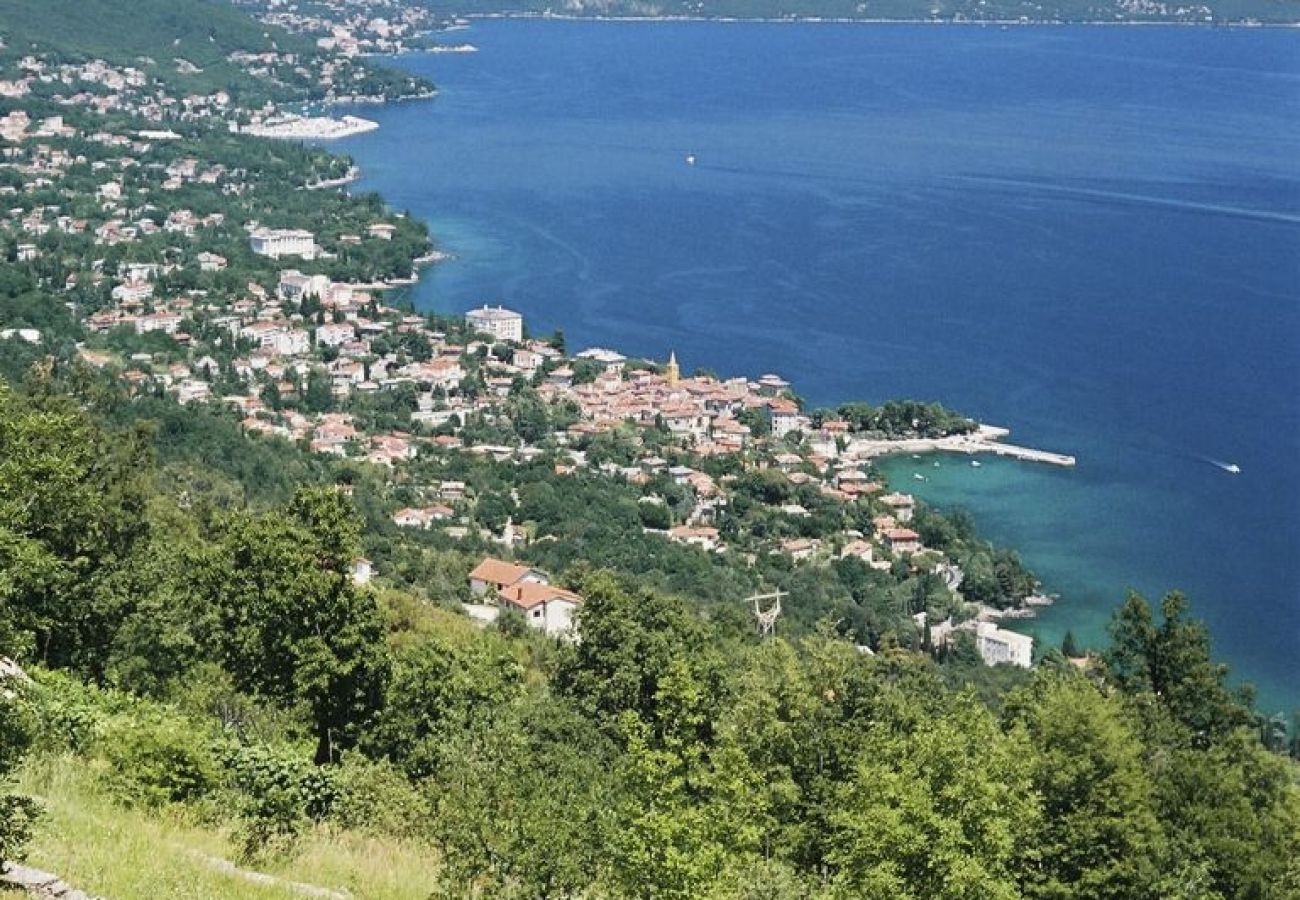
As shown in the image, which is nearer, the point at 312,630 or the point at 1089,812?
the point at 1089,812

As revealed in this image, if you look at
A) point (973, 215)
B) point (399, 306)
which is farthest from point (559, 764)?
point (973, 215)

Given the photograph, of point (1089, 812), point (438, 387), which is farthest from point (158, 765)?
point (438, 387)

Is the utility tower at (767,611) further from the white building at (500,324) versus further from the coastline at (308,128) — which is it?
the coastline at (308,128)

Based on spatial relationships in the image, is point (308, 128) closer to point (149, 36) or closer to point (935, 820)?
point (149, 36)

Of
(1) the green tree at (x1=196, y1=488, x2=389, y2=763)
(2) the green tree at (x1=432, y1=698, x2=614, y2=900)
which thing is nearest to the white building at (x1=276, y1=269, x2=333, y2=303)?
(1) the green tree at (x1=196, y1=488, x2=389, y2=763)

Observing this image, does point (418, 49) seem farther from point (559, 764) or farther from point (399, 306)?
point (559, 764)

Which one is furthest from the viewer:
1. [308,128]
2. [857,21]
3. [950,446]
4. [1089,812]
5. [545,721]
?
[857,21]
